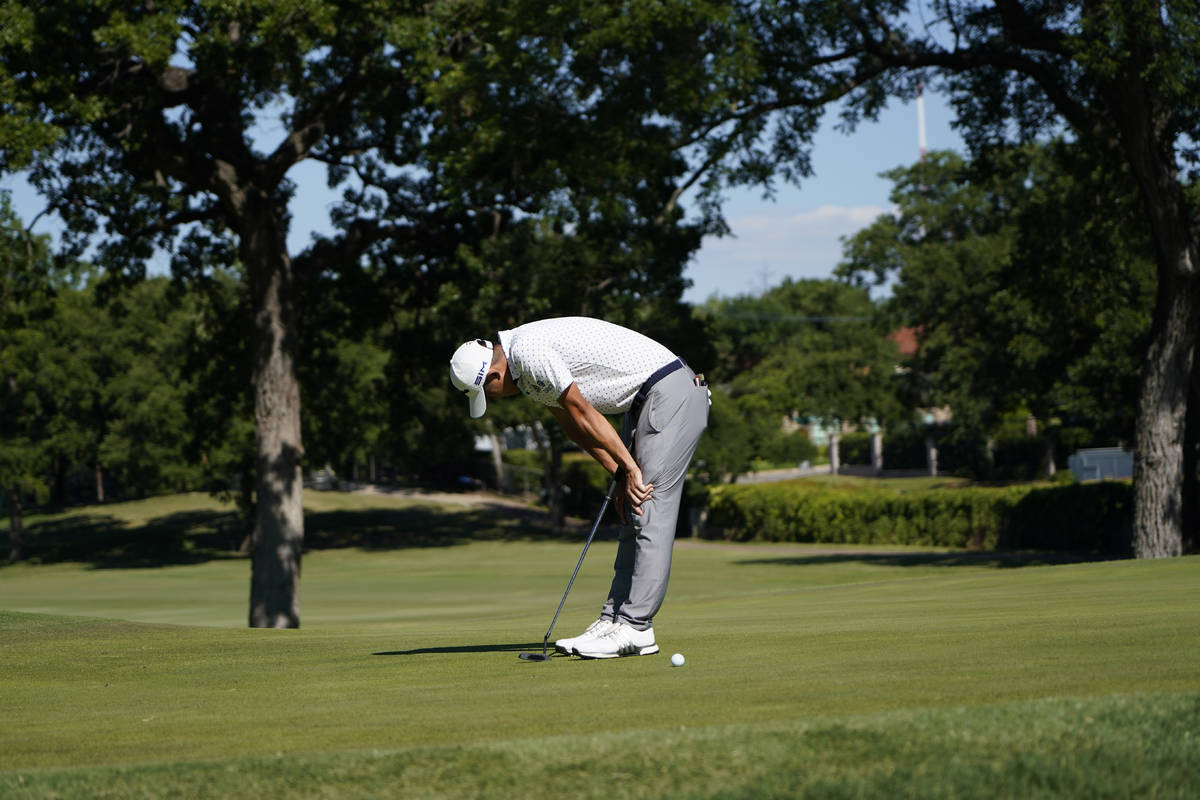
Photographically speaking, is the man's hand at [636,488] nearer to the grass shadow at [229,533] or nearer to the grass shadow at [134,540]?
the grass shadow at [134,540]

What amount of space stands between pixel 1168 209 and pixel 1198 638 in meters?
17.8

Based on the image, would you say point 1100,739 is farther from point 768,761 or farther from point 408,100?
point 408,100

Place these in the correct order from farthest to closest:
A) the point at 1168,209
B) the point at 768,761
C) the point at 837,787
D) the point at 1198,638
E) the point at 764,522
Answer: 1. the point at 764,522
2. the point at 1168,209
3. the point at 1198,638
4. the point at 768,761
5. the point at 837,787

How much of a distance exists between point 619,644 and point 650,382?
1.42 m

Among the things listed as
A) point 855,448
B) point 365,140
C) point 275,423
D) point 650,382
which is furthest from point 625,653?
point 855,448

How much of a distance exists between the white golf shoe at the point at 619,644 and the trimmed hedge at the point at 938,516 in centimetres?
2437

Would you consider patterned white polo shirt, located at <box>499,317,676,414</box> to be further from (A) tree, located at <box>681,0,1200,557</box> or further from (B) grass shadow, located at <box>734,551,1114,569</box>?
(B) grass shadow, located at <box>734,551,1114,569</box>

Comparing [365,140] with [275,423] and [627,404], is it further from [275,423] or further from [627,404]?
[627,404]

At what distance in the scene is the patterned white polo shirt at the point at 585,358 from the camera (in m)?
6.70

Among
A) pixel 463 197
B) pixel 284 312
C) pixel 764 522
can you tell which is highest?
pixel 463 197

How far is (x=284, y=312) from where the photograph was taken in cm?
2406

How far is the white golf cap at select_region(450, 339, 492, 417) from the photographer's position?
6.80m

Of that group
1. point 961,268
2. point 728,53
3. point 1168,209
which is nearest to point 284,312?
point 728,53

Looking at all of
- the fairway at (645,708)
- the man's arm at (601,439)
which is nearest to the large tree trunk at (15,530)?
the fairway at (645,708)
